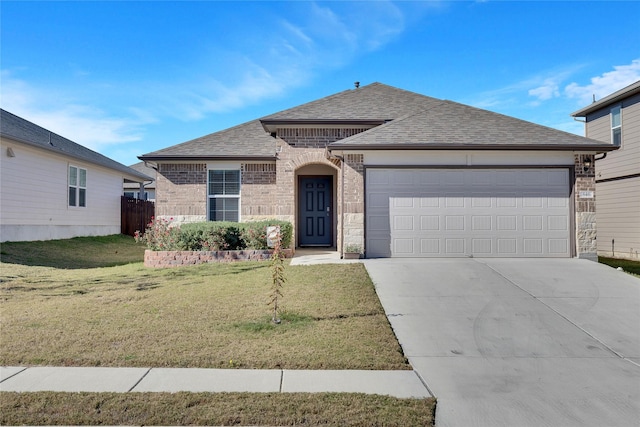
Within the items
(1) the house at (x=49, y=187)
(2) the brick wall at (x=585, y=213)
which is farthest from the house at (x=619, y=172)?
(1) the house at (x=49, y=187)

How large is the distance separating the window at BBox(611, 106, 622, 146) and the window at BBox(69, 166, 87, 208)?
894 inches

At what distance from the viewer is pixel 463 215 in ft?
34.9

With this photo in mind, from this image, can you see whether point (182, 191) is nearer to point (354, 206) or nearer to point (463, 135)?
point (354, 206)

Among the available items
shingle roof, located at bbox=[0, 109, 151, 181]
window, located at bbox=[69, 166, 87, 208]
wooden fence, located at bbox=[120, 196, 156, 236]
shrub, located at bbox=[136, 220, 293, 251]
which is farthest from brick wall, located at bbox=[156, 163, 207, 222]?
wooden fence, located at bbox=[120, 196, 156, 236]

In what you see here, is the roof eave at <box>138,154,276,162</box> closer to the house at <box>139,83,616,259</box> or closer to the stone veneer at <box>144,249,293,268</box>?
the house at <box>139,83,616,259</box>

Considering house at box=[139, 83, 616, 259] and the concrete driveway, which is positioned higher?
house at box=[139, 83, 616, 259]

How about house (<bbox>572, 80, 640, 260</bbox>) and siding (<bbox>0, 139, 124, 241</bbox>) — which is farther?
house (<bbox>572, 80, 640, 260</bbox>)

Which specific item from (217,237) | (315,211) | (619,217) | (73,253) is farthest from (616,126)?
(73,253)

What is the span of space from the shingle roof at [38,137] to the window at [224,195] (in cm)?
691

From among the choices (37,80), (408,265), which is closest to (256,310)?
(408,265)

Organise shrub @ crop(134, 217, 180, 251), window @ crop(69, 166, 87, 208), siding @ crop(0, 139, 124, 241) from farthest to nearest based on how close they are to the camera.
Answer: window @ crop(69, 166, 87, 208) < siding @ crop(0, 139, 124, 241) < shrub @ crop(134, 217, 180, 251)

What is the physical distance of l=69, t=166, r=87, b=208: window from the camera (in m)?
17.6

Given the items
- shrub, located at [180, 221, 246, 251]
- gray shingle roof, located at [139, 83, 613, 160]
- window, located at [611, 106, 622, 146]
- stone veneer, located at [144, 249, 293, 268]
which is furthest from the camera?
window, located at [611, 106, 622, 146]

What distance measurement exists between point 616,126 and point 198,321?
17222 mm
